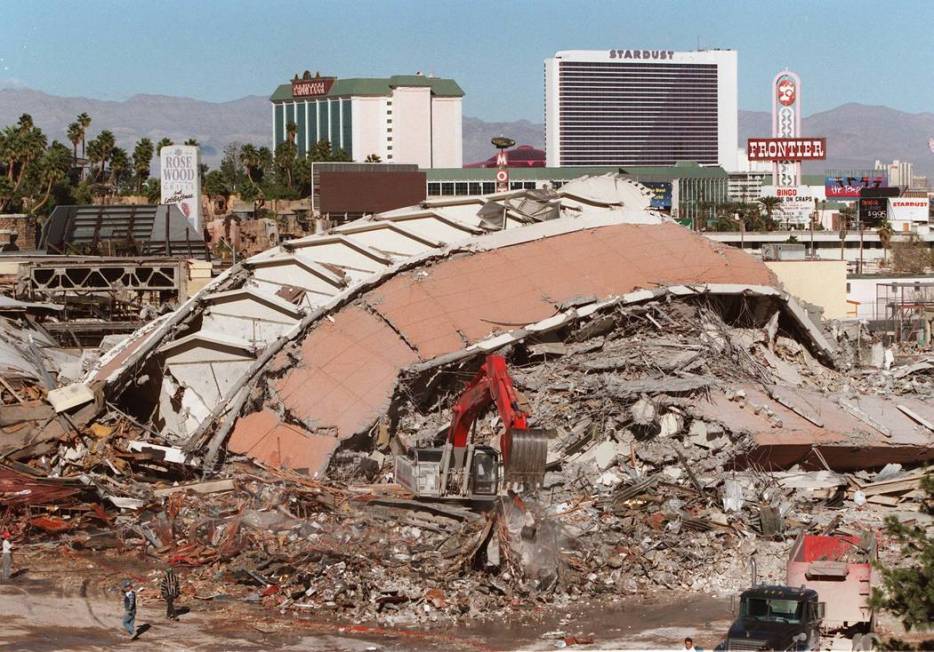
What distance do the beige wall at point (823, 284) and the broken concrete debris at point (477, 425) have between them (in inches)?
699

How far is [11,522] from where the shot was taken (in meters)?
28.0

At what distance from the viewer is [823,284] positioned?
5781cm

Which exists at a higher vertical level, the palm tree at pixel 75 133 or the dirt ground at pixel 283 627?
the palm tree at pixel 75 133

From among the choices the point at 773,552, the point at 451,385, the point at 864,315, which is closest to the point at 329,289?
the point at 451,385

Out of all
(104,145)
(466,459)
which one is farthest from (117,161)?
(466,459)

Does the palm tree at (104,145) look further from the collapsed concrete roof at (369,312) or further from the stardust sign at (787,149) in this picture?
the collapsed concrete roof at (369,312)

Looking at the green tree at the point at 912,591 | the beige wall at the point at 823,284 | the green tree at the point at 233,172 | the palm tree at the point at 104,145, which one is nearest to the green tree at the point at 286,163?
the green tree at the point at 233,172

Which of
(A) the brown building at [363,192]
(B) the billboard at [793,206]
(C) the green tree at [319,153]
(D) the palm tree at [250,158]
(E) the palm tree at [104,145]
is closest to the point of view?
(A) the brown building at [363,192]

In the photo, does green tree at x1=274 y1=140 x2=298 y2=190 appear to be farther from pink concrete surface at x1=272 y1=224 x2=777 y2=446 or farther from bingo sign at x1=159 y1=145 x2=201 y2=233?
pink concrete surface at x1=272 y1=224 x2=777 y2=446

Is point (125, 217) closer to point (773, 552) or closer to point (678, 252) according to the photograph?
point (678, 252)

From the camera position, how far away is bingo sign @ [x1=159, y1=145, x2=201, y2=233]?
8819cm

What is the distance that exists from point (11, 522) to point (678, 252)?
16.9m

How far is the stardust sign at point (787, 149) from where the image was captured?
18112 cm

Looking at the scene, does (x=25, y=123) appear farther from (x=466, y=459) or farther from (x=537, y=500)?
(x=537, y=500)
